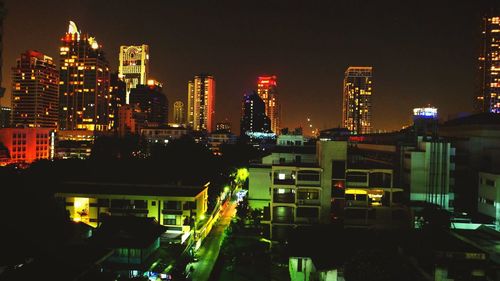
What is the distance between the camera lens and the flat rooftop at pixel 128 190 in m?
23.0

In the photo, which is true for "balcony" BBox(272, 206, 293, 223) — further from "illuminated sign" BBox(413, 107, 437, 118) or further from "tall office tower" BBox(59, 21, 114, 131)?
"tall office tower" BBox(59, 21, 114, 131)

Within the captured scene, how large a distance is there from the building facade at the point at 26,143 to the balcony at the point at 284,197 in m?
45.4

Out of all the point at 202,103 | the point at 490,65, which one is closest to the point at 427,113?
the point at 490,65

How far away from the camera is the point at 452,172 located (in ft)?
72.5

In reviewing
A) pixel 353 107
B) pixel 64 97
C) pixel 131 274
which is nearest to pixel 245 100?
pixel 353 107

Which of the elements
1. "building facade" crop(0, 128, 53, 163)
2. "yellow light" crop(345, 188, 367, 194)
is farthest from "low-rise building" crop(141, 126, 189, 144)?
"yellow light" crop(345, 188, 367, 194)

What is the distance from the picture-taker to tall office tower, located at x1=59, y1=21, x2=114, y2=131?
276 feet

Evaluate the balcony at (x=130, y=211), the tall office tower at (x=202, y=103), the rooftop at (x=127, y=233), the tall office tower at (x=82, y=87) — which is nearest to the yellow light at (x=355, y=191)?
the rooftop at (x=127, y=233)

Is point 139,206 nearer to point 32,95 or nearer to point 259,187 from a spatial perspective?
point 259,187

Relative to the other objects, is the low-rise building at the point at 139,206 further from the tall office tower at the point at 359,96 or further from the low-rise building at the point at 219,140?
the tall office tower at the point at 359,96

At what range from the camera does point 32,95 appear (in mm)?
84438

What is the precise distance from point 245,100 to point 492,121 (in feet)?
327

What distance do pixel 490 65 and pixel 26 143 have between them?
71.0 metres

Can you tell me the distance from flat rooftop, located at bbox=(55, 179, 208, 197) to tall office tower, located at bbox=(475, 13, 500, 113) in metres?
59.3
